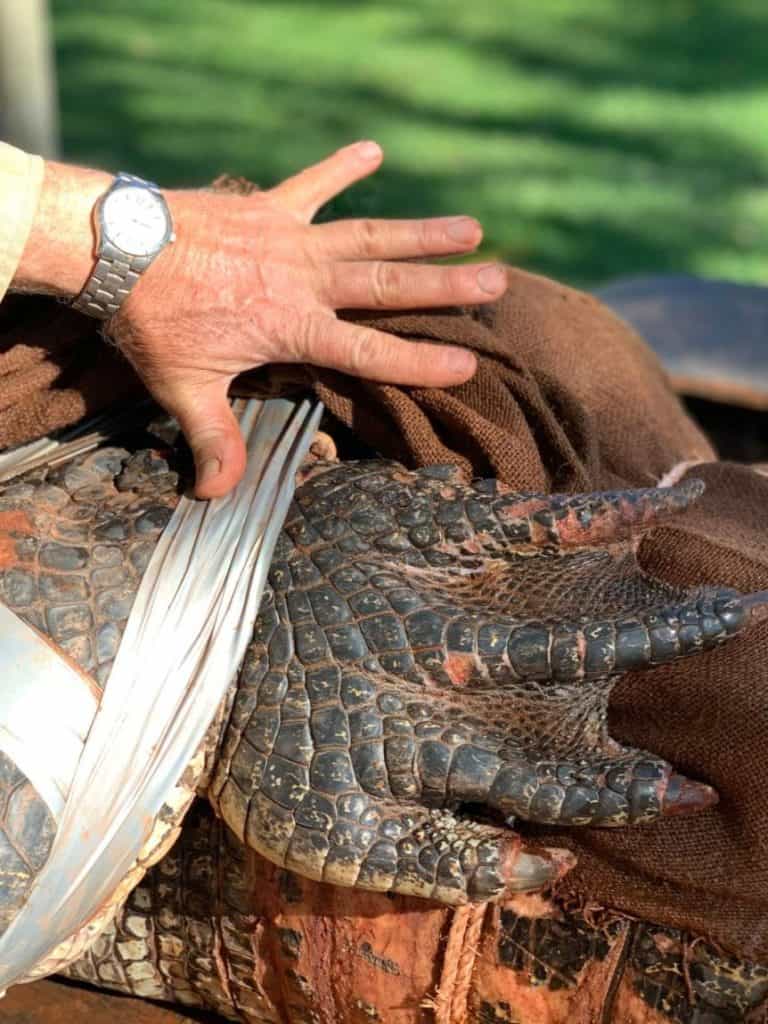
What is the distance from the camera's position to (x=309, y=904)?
1.26 m

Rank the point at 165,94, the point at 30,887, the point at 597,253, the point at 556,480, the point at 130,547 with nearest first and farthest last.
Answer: the point at 30,887 < the point at 130,547 < the point at 556,480 < the point at 597,253 < the point at 165,94

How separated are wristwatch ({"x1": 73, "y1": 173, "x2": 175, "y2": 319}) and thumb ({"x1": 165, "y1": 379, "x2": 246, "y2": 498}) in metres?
0.10

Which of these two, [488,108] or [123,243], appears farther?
[488,108]

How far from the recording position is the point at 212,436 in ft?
4.21

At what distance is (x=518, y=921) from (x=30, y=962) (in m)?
0.40

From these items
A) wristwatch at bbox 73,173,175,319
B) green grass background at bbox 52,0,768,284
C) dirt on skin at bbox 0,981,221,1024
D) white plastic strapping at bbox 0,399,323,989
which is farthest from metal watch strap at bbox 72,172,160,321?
green grass background at bbox 52,0,768,284

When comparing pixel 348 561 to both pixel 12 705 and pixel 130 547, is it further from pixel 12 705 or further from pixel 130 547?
pixel 12 705

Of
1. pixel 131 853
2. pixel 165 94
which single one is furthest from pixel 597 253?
pixel 131 853

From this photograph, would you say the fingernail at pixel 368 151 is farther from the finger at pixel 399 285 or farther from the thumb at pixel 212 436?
the thumb at pixel 212 436

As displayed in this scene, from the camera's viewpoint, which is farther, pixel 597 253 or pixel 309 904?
pixel 597 253

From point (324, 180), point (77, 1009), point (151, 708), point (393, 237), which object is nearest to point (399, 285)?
point (393, 237)

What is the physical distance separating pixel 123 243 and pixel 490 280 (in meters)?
0.33

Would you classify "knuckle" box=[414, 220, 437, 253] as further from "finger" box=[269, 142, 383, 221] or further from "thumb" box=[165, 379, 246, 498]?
"thumb" box=[165, 379, 246, 498]

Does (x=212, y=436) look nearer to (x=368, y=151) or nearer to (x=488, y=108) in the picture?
(x=368, y=151)
